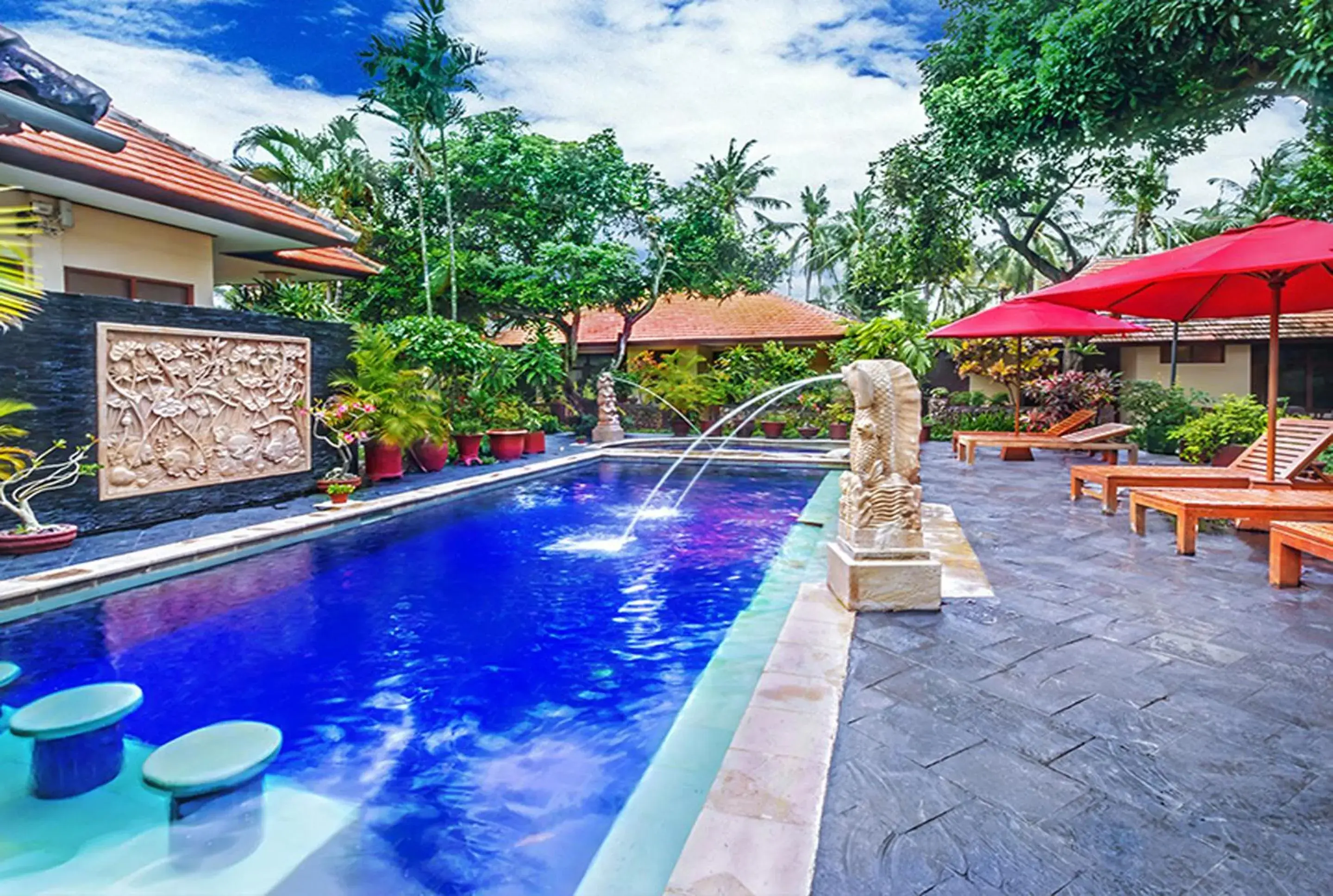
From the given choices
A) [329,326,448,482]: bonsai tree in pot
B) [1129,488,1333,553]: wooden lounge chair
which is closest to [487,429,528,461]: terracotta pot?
[329,326,448,482]: bonsai tree in pot

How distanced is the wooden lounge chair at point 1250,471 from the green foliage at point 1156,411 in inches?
255

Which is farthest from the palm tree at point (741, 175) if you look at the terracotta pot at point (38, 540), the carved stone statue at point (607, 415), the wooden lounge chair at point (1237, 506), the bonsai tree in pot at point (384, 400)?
the terracotta pot at point (38, 540)

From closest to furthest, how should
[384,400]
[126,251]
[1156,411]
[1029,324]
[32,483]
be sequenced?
[32,483] < [126,251] < [384,400] < [1029,324] < [1156,411]

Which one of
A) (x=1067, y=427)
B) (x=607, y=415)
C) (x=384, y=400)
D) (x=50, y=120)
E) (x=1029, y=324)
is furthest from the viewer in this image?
(x=607, y=415)

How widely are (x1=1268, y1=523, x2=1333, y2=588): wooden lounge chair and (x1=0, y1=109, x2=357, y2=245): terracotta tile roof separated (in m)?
10.4

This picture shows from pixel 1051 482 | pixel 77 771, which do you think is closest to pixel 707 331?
pixel 1051 482

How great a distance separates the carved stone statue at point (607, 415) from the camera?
57.6 ft

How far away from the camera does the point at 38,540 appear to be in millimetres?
Result: 6355

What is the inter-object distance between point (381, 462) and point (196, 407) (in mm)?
2934

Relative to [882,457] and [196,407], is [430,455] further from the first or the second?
[882,457]

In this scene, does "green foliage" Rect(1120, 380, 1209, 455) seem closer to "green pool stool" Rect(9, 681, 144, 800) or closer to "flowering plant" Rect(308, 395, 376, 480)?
"flowering plant" Rect(308, 395, 376, 480)

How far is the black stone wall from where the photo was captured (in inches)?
264

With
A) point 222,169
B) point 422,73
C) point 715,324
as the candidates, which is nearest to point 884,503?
point 222,169

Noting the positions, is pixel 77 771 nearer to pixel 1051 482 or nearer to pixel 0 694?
pixel 0 694
